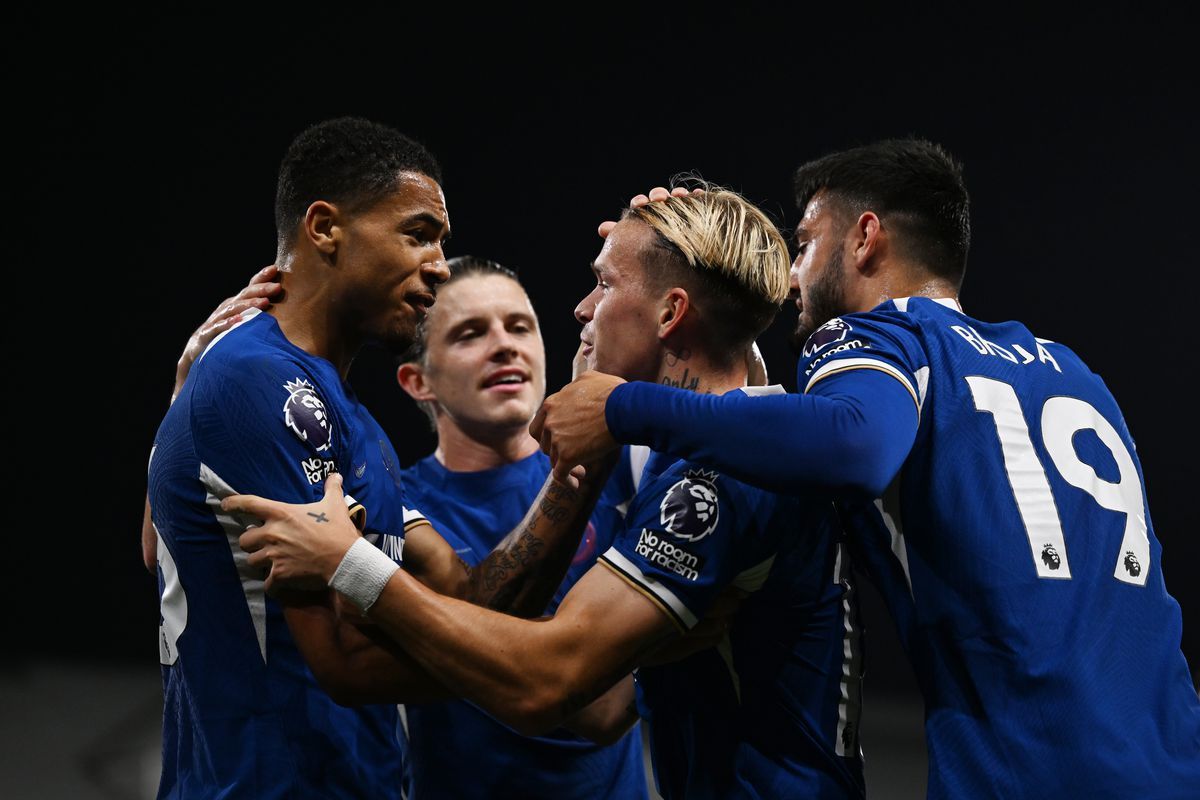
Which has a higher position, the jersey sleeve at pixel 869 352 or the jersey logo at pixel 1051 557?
the jersey sleeve at pixel 869 352

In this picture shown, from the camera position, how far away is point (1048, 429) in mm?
1841

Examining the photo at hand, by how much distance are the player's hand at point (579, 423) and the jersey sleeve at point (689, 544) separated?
0.45ft

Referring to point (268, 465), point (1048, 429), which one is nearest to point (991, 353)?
point (1048, 429)

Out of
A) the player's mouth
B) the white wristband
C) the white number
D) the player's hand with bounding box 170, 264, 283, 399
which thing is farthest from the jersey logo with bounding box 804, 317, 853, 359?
the player's mouth

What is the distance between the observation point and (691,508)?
1798 mm

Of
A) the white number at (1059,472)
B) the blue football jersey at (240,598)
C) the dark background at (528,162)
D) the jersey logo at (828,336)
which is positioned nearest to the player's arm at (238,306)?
the blue football jersey at (240,598)

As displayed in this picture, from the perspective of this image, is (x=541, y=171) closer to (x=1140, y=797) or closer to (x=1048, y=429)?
(x=1048, y=429)

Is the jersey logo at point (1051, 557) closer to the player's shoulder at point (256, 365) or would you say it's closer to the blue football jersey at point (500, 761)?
the player's shoulder at point (256, 365)

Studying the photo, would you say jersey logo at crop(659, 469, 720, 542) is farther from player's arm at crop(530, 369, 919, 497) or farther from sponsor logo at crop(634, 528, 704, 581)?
player's arm at crop(530, 369, 919, 497)

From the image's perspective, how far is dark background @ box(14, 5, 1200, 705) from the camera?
17.0 feet

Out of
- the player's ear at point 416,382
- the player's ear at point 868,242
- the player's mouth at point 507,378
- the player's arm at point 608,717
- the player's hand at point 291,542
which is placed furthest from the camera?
the player's ear at point 416,382

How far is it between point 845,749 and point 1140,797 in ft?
1.47

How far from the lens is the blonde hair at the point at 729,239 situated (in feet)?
7.04

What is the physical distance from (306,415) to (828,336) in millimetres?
879
